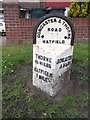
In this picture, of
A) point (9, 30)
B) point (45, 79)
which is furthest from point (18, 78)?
point (9, 30)

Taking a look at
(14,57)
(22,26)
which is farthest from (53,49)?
(22,26)

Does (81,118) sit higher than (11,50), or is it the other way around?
(11,50)

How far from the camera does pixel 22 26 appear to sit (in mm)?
7539

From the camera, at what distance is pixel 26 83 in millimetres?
5219

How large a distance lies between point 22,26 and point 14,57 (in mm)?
1662

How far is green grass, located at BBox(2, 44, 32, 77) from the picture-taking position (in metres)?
5.64

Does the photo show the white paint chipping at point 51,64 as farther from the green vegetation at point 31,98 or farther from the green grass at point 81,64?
the green grass at point 81,64

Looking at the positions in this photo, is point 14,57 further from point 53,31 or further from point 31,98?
point 53,31

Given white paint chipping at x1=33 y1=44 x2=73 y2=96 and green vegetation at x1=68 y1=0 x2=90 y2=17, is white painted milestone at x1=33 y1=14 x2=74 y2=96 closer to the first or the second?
white paint chipping at x1=33 y1=44 x2=73 y2=96

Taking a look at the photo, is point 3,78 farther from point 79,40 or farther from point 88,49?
point 79,40

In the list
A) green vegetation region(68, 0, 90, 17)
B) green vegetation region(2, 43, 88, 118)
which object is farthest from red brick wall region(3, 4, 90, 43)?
green vegetation region(2, 43, 88, 118)

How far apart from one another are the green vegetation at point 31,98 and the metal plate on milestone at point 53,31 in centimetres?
80

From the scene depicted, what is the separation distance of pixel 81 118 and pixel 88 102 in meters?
0.34

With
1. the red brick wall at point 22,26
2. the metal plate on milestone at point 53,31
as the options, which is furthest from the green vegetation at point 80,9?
the metal plate on milestone at point 53,31
